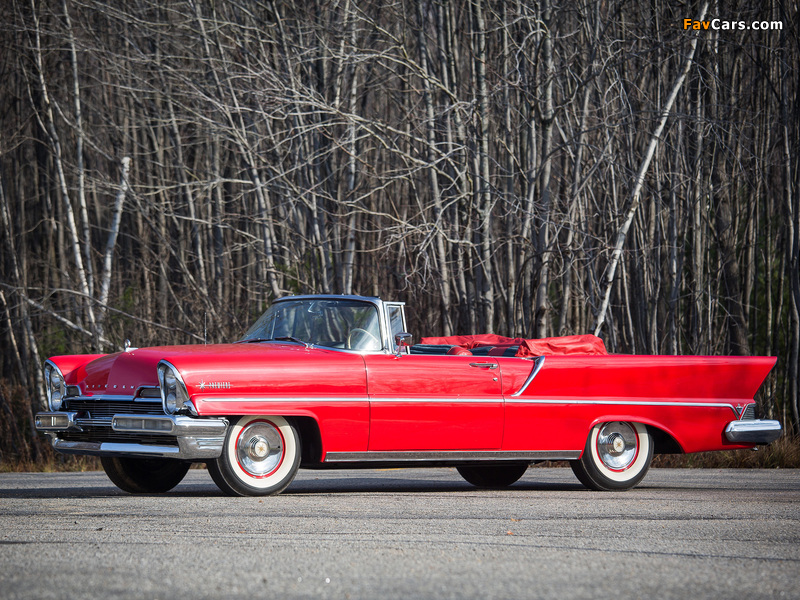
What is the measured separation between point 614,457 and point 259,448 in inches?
116

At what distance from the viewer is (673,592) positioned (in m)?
4.06

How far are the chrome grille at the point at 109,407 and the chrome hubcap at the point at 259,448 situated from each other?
602 mm

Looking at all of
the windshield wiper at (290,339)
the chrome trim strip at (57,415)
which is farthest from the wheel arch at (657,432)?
the chrome trim strip at (57,415)

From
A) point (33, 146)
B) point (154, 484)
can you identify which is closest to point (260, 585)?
point (154, 484)

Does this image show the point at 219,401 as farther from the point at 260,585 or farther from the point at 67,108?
the point at 67,108

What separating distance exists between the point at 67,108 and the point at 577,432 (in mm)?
14825

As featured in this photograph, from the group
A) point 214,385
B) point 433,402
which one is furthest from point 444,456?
point 214,385

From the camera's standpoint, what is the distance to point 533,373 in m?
8.23

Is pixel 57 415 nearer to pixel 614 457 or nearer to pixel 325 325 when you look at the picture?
pixel 325 325

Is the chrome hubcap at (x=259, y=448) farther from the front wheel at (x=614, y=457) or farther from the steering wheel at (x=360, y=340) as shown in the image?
the front wheel at (x=614, y=457)

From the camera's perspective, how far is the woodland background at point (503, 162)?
1267cm

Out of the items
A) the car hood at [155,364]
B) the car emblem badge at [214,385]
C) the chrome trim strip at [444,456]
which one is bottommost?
the chrome trim strip at [444,456]

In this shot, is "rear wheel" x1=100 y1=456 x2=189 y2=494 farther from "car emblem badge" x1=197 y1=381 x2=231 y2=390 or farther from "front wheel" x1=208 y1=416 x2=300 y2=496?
"car emblem badge" x1=197 y1=381 x2=231 y2=390

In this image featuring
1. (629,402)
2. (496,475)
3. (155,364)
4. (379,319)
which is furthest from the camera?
(496,475)
